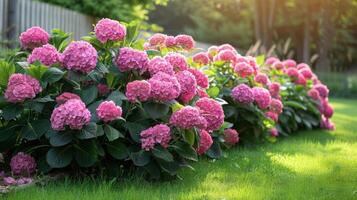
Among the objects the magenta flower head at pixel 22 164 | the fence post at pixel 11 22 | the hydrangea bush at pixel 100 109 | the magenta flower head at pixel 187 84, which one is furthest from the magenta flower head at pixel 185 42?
the fence post at pixel 11 22

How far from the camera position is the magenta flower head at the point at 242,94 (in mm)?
6293

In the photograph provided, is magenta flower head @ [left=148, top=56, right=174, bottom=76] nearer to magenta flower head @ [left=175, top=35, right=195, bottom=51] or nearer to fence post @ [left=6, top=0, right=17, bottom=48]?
magenta flower head @ [left=175, top=35, right=195, bottom=51]

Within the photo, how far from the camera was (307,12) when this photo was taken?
34969 millimetres

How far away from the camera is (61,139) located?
4.05 m

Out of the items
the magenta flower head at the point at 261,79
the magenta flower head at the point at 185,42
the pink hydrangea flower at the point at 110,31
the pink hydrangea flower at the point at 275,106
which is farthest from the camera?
the magenta flower head at the point at 261,79

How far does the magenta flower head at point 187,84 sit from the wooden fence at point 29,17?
16.2 ft

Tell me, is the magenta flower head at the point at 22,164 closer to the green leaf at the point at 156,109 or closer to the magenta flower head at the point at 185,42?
the green leaf at the point at 156,109

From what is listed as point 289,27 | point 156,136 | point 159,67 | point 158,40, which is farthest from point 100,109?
point 289,27

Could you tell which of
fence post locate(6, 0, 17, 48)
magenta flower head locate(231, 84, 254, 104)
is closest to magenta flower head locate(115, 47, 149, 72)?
magenta flower head locate(231, 84, 254, 104)

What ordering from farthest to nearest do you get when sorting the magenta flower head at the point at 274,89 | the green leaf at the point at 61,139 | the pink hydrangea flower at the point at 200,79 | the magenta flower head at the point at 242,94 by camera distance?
the magenta flower head at the point at 274,89 → the magenta flower head at the point at 242,94 → the pink hydrangea flower at the point at 200,79 → the green leaf at the point at 61,139

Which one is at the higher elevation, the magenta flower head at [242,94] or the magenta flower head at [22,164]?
the magenta flower head at [242,94]

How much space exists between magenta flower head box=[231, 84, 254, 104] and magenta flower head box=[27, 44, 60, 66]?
7.91 feet

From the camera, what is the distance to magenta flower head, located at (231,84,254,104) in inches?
248

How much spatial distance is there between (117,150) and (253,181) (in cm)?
112
